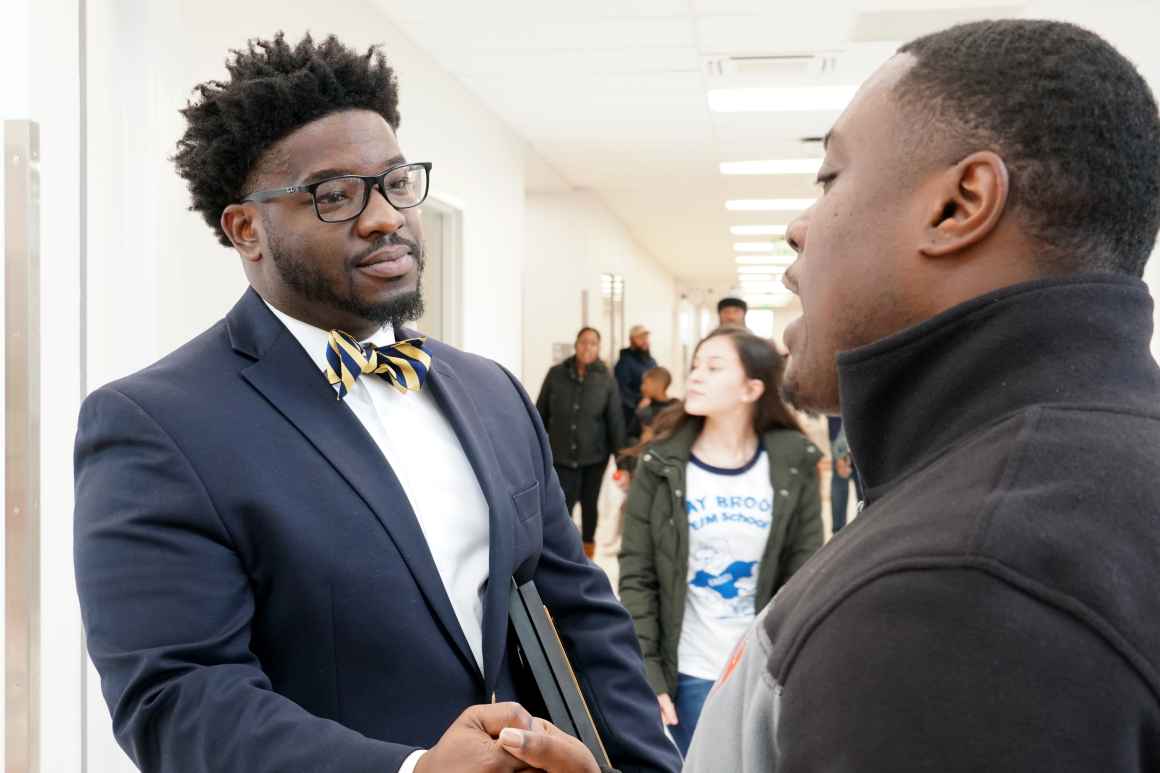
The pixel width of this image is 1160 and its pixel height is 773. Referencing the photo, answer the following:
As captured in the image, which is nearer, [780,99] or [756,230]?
[780,99]

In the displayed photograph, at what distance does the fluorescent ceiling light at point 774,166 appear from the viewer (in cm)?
818

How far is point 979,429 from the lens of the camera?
2.23 feet

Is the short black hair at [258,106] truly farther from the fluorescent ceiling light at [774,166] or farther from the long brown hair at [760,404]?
the fluorescent ceiling light at [774,166]

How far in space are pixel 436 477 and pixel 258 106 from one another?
1.79 ft

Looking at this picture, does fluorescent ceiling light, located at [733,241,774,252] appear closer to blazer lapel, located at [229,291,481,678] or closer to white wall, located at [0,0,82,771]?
white wall, located at [0,0,82,771]

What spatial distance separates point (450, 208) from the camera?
18.7 feet

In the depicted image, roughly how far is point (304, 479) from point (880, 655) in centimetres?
82

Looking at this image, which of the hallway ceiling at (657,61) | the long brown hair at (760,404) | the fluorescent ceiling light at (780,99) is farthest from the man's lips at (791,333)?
the fluorescent ceiling light at (780,99)

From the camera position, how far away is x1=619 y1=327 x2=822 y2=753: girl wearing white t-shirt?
272 centimetres

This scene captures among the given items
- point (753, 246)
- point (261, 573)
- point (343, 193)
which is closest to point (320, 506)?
point (261, 573)

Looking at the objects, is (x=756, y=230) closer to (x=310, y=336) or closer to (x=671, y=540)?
(x=671, y=540)

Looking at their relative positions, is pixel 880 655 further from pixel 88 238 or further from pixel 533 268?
pixel 533 268

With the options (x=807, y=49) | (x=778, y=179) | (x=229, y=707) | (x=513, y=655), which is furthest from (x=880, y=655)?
(x=778, y=179)

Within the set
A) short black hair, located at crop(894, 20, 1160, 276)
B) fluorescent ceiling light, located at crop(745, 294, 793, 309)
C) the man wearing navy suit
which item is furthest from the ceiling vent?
fluorescent ceiling light, located at crop(745, 294, 793, 309)
